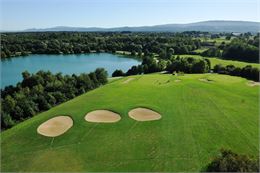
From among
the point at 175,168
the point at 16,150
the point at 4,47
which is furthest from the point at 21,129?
the point at 4,47

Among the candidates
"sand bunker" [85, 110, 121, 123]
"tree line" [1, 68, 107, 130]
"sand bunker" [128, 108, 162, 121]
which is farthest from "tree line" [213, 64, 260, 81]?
"sand bunker" [85, 110, 121, 123]

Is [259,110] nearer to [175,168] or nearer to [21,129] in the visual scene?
[175,168]

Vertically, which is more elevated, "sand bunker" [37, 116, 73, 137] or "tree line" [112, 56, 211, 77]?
"tree line" [112, 56, 211, 77]

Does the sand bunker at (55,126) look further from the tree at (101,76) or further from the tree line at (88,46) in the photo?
the tree line at (88,46)

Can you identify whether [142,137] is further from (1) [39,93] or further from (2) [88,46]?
(2) [88,46]

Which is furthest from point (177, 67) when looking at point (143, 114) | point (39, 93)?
point (143, 114)

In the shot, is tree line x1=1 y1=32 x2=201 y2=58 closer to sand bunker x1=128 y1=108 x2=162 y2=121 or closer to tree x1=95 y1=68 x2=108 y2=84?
tree x1=95 y1=68 x2=108 y2=84
